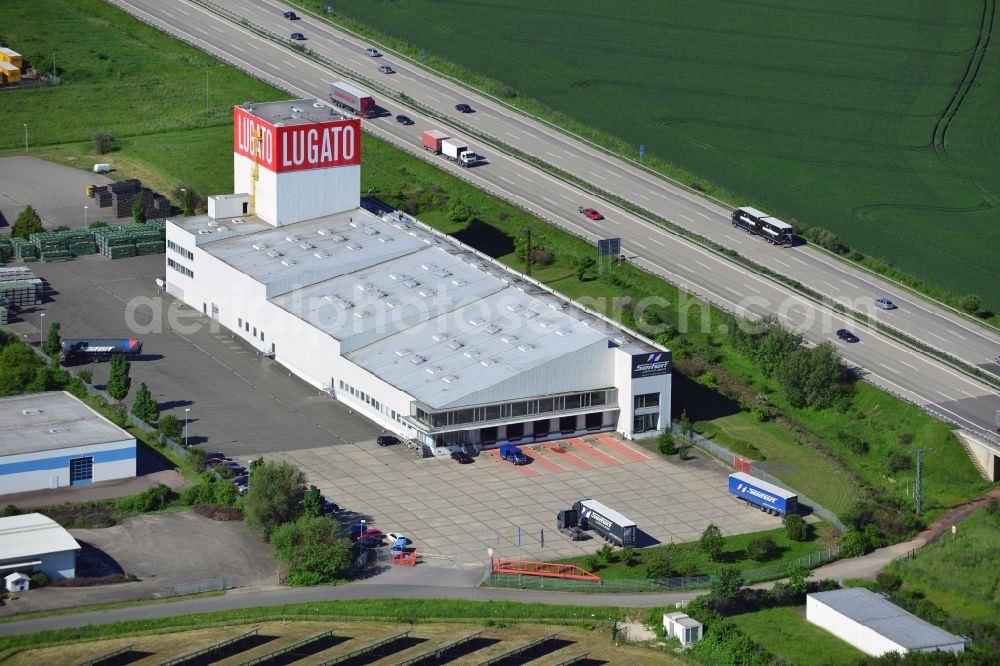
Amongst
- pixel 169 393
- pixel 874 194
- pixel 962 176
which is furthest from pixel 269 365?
pixel 962 176

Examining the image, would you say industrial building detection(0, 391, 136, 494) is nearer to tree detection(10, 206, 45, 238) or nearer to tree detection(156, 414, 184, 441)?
tree detection(156, 414, 184, 441)

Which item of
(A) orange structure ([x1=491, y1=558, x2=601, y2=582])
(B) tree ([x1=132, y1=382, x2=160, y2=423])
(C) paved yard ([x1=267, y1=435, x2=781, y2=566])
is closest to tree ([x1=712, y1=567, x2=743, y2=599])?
(A) orange structure ([x1=491, y1=558, x2=601, y2=582])

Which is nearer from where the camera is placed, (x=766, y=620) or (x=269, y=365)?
(x=766, y=620)

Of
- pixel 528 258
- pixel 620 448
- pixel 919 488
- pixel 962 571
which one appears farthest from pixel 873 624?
pixel 528 258

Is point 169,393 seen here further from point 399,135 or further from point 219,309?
point 399,135

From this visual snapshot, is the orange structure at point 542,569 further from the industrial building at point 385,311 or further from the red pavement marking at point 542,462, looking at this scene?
the industrial building at point 385,311

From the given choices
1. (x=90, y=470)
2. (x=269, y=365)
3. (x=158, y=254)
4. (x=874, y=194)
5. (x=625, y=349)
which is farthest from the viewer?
(x=874, y=194)

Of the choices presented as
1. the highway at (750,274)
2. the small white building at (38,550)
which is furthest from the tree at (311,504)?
the highway at (750,274)

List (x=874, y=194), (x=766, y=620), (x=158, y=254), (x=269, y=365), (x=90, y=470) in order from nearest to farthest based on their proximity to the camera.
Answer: (x=766, y=620) < (x=90, y=470) < (x=269, y=365) < (x=158, y=254) < (x=874, y=194)
